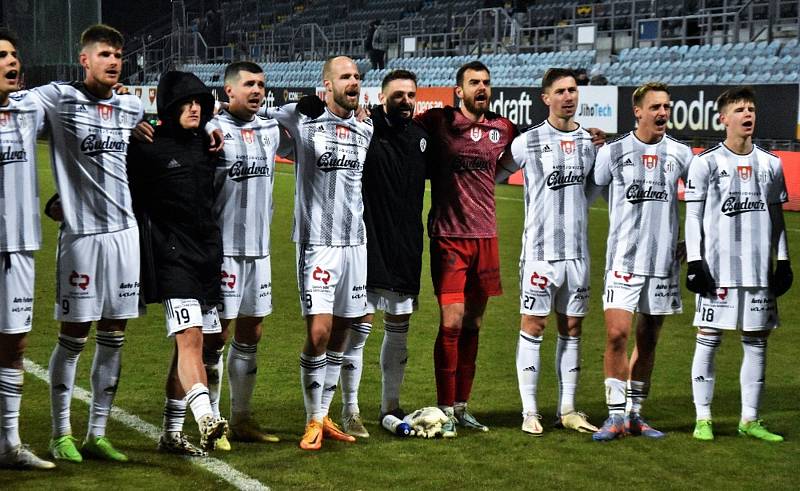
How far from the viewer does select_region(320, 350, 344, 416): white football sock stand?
617 cm

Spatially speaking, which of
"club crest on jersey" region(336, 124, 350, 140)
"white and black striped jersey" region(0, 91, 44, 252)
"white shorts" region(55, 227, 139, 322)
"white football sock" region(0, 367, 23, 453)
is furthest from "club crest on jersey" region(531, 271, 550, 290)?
"white football sock" region(0, 367, 23, 453)

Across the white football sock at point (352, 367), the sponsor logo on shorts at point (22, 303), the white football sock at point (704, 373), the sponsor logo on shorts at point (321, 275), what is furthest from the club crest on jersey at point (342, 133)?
the white football sock at point (704, 373)

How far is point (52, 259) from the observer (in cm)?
1327

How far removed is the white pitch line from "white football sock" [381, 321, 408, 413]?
124 cm


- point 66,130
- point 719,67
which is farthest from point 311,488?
point 719,67

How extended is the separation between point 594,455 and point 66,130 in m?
3.30

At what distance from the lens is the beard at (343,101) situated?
6059 millimetres

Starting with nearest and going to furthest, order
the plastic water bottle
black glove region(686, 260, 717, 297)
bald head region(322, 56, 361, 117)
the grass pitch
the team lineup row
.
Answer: the grass pitch
the team lineup row
bald head region(322, 56, 361, 117)
black glove region(686, 260, 717, 297)
the plastic water bottle

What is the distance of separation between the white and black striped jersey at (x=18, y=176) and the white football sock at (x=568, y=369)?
312 centimetres

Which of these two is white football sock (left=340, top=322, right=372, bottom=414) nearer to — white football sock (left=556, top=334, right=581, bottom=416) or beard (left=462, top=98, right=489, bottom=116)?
white football sock (left=556, top=334, right=581, bottom=416)

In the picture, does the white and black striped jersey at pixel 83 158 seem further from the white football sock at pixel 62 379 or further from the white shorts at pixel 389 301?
the white shorts at pixel 389 301

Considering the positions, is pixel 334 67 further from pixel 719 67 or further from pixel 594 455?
pixel 719 67

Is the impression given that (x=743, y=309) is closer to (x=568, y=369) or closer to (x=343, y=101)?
(x=568, y=369)

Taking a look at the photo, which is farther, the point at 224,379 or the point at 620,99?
the point at 620,99
